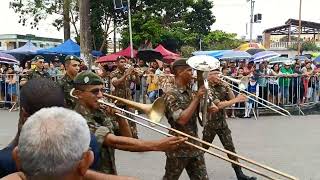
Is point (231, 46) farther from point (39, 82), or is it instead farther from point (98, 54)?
point (39, 82)

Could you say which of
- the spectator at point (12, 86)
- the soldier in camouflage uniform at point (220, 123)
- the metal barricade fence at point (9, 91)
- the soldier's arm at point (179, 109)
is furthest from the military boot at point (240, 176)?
the spectator at point (12, 86)

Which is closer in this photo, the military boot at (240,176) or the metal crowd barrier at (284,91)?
the military boot at (240,176)

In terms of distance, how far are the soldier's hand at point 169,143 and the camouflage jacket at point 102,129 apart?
31 cm

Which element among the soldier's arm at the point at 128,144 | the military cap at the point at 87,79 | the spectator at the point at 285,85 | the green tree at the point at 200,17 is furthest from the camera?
the green tree at the point at 200,17

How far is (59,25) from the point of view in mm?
31875

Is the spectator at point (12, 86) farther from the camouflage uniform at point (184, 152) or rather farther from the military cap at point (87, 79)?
the military cap at point (87, 79)

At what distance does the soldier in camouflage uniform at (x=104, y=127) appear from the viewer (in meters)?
3.07

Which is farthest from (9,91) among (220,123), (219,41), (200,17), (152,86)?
(219,41)

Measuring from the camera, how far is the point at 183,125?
4.70 metres

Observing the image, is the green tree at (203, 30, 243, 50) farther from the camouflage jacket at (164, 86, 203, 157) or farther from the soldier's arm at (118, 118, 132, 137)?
the soldier's arm at (118, 118, 132, 137)

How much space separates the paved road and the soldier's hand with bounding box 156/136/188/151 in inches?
143

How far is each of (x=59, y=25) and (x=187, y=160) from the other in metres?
28.2

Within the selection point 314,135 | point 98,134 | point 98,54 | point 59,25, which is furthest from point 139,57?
point 98,134

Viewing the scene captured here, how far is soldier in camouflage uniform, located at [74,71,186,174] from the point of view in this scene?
3.07 meters
